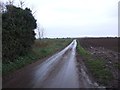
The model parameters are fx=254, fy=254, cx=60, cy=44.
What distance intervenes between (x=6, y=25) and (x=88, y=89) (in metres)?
12.1

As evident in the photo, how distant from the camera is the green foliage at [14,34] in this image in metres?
20.9

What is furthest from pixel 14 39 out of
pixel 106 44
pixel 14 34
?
pixel 106 44

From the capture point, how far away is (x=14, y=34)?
23594 mm

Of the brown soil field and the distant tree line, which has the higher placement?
the distant tree line

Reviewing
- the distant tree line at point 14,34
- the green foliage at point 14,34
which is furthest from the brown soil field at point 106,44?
the distant tree line at point 14,34

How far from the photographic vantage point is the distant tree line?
68.6ft

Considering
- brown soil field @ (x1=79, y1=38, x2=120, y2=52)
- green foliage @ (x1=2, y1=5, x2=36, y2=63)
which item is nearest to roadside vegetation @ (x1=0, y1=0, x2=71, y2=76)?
green foliage @ (x1=2, y1=5, x2=36, y2=63)

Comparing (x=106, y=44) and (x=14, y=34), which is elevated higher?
(x=14, y=34)

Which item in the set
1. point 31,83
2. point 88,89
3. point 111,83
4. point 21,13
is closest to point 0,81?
point 31,83

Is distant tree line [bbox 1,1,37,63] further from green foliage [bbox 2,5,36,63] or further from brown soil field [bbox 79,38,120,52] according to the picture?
brown soil field [bbox 79,38,120,52]

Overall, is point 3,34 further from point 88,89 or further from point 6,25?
point 88,89

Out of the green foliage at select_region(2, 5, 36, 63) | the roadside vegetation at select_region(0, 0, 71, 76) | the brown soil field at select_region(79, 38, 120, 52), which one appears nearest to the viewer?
the roadside vegetation at select_region(0, 0, 71, 76)

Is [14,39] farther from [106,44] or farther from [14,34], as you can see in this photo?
[106,44]

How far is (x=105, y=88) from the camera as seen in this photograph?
12188mm
